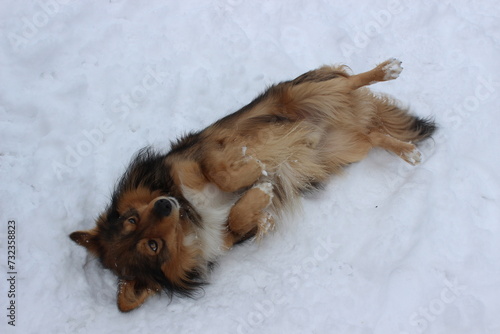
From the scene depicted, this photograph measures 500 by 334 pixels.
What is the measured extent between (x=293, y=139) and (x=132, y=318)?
6.74 ft

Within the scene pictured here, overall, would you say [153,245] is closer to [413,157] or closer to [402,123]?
[413,157]

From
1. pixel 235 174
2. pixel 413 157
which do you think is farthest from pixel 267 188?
pixel 413 157

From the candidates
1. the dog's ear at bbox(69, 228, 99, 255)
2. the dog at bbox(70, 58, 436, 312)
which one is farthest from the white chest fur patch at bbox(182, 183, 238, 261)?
the dog's ear at bbox(69, 228, 99, 255)

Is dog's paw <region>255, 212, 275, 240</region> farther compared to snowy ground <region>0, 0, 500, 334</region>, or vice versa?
dog's paw <region>255, 212, 275, 240</region>

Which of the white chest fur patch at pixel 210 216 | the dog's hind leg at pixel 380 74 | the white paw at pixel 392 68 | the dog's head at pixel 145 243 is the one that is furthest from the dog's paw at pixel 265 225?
the white paw at pixel 392 68

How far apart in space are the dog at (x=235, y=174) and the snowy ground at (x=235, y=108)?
19cm

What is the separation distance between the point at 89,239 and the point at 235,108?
2.03m

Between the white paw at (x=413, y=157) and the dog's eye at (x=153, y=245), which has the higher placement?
the white paw at (x=413, y=157)

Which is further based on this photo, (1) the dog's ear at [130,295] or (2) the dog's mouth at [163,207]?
(1) the dog's ear at [130,295]

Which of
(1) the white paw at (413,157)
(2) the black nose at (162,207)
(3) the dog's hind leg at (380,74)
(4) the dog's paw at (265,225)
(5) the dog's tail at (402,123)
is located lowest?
(4) the dog's paw at (265,225)

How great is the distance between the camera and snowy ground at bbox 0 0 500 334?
3146mm

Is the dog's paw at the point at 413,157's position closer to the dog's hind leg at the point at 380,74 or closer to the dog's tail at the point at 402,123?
the dog's tail at the point at 402,123

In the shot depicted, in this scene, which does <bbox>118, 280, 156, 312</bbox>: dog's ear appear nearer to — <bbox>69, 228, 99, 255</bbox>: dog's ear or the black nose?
<bbox>69, 228, 99, 255</bbox>: dog's ear

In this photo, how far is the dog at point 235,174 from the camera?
3.10 metres
